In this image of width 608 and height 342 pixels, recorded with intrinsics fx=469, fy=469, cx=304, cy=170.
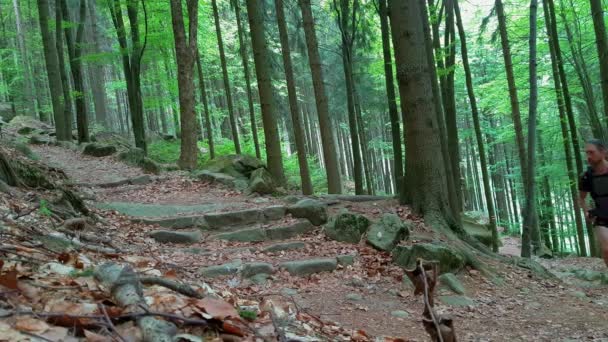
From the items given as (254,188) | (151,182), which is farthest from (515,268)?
(151,182)

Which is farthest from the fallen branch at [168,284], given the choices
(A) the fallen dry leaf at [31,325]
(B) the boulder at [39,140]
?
(B) the boulder at [39,140]

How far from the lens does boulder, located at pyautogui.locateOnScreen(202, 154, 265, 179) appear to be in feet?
37.8

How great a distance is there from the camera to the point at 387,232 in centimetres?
653

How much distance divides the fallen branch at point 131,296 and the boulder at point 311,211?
5.20 m

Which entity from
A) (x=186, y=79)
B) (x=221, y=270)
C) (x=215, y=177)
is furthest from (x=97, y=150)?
(x=221, y=270)

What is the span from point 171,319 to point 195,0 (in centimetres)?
1238

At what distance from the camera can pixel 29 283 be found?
6.61 feet

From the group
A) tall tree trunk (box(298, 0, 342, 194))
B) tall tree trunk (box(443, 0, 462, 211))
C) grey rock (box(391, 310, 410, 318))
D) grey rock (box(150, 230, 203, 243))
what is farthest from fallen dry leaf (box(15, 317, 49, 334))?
tall tree trunk (box(443, 0, 462, 211))

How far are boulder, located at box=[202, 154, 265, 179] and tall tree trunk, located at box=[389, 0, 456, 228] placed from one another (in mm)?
5471

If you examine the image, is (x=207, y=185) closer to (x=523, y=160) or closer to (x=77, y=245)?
(x=77, y=245)

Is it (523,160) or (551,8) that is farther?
(523,160)

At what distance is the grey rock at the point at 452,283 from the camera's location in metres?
5.60

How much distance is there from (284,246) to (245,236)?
73 cm

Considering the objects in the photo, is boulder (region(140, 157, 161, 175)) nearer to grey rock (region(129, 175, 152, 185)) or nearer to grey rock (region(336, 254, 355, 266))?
grey rock (region(129, 175, 152, 185))
